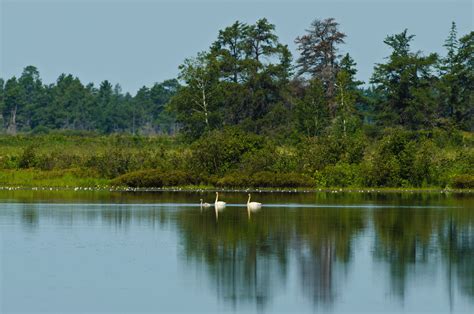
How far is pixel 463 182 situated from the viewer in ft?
202

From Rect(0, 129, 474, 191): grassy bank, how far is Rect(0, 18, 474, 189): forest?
3.4 inches

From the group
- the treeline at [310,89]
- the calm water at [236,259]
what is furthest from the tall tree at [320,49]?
the calm water at [236,259]

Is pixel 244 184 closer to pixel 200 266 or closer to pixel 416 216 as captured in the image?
pixel 416 216

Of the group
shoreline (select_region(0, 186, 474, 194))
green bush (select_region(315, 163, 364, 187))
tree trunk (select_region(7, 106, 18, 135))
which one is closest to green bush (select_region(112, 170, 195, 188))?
shoreline (select_region(0, 186, 474, 194))

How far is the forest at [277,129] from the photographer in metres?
63.7

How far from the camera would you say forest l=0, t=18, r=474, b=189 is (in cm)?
6372

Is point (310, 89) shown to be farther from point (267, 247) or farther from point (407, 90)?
point (267, 247)

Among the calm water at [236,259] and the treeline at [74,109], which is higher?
the treeline at [74,109]

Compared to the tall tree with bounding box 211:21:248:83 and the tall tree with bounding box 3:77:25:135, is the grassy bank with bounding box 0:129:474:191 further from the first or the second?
the tall tree with bounding box 3:77:25:135

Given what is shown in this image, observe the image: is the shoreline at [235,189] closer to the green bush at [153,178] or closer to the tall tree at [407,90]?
the green bush at [153,178]

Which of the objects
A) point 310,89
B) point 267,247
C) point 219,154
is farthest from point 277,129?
point 267,247

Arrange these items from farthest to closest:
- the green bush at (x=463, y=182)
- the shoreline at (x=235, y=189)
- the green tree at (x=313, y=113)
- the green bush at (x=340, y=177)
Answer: the green tree at (x=313, y=113)
the green bush at (x=340, y=177)
the green bush at (x=463, y=182)
the shoreline at (x=235, y=189)

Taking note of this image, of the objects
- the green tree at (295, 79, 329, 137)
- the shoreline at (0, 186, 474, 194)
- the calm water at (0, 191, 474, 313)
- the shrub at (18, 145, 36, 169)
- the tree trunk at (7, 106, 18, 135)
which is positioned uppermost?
the tree trunk at (7, 106, 18, 135)

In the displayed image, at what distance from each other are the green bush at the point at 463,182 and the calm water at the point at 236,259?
14.5 m
